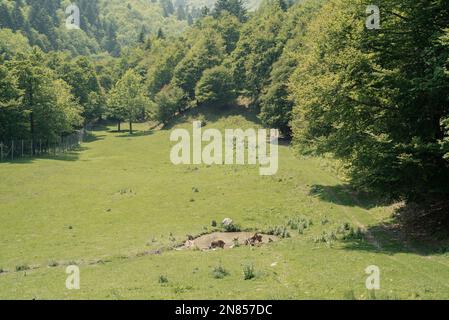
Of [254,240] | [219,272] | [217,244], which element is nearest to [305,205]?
[254,240]

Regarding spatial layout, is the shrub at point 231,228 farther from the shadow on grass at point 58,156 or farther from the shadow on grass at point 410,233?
the shadow on grass at point 58,156

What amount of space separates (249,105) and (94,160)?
49.7 metres

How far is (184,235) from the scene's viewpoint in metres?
40.0

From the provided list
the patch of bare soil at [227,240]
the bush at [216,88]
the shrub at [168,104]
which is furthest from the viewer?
the shrub at [168,104]

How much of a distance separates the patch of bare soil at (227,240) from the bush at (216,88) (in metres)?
87.9

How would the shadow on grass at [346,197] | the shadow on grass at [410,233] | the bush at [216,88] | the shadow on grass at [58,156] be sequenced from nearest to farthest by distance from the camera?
the shadow on grass at [410,233] → the shadow on grass at [346,197] → the shadow on grass at [58,156] → the bush at [216,88]

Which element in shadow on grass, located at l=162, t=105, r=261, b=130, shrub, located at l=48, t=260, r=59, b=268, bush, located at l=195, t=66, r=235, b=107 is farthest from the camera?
bush, located at l=195, t=66, r=235, b=107

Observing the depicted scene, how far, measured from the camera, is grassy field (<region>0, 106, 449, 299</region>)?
22498 millimetres

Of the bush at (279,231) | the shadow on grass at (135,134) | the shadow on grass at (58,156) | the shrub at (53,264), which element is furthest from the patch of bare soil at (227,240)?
the shadow on grass at (135,134)

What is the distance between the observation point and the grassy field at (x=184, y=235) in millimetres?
22498

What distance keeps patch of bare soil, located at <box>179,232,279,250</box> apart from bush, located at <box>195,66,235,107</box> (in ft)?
288

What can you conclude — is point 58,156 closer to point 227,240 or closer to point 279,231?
point 227,240

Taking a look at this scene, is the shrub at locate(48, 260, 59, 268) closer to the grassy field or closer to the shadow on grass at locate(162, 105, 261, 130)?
the grassy field

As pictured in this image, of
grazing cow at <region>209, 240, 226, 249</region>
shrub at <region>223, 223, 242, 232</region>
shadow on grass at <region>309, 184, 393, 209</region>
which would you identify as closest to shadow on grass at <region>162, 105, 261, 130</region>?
shadow on grass at <region>309, 184, 393, 209</region>
